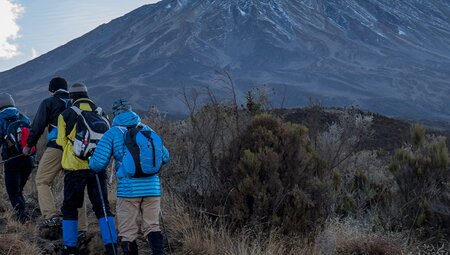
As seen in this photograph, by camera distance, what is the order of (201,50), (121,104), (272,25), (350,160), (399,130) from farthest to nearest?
(272,25)
(201,50)
(399,130)
(350,160)
(121,104)

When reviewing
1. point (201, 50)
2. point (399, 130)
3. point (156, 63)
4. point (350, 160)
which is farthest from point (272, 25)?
point (350, 160)

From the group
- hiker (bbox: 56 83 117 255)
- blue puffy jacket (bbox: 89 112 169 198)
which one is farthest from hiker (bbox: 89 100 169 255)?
hiker (bbox: 56 83 117 255)

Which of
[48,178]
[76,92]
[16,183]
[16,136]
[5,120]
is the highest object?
[76,92]

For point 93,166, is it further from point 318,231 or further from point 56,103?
point 318,231

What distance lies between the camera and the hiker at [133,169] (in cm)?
487

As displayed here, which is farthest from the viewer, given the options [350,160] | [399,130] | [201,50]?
[201,50]

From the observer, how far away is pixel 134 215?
5031 mm

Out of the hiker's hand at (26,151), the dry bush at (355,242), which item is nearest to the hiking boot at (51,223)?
the hiker's hand at (26,151)

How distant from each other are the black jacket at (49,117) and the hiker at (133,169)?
41.2 inches

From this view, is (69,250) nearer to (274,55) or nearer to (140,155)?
(140,155)

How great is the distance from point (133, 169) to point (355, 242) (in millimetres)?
2164

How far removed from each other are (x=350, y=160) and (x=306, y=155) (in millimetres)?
5221


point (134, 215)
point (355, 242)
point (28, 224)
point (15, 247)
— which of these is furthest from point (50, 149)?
point (355, 242)

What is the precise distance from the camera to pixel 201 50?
16538cm
